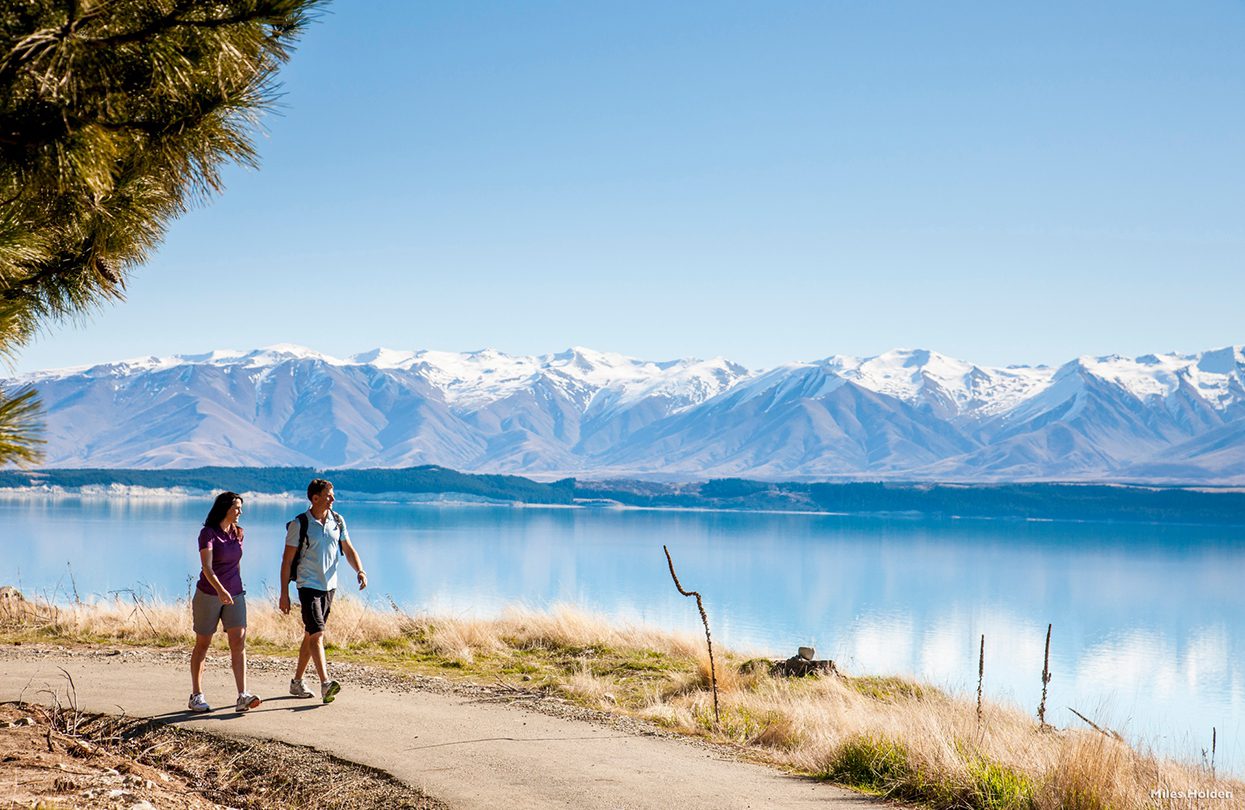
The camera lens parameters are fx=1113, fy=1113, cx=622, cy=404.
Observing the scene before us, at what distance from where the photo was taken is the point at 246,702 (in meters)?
8.95

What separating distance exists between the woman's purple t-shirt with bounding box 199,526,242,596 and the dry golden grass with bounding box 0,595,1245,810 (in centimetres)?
347

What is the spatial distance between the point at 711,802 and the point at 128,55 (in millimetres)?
5311

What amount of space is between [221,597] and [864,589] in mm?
53930

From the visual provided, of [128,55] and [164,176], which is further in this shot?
[164,176]

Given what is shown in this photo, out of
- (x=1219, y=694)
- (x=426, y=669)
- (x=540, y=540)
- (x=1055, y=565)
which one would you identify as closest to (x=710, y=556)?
(x=540, y=540)

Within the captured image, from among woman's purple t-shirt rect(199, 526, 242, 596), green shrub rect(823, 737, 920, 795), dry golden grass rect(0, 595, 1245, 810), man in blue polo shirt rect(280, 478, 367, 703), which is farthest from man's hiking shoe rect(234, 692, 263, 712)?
green shrub rect(823, 737, 920, 795)

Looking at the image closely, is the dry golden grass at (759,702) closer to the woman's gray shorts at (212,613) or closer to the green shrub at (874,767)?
the green shrub at (874,767)

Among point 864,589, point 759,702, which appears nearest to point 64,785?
point 759,702

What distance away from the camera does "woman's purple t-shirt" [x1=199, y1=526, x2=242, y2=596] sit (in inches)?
343

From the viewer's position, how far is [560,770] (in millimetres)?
7613

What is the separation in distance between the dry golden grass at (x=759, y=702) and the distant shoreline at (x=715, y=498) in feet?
509

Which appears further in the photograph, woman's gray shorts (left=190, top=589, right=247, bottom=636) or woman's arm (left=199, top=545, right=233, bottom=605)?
woman's gray shorts (left=190, top=589, right=247, bottom=636)

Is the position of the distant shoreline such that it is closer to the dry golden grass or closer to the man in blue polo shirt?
the dry golden grass

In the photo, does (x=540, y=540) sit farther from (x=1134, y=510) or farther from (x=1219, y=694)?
(x=1134, y=510)
